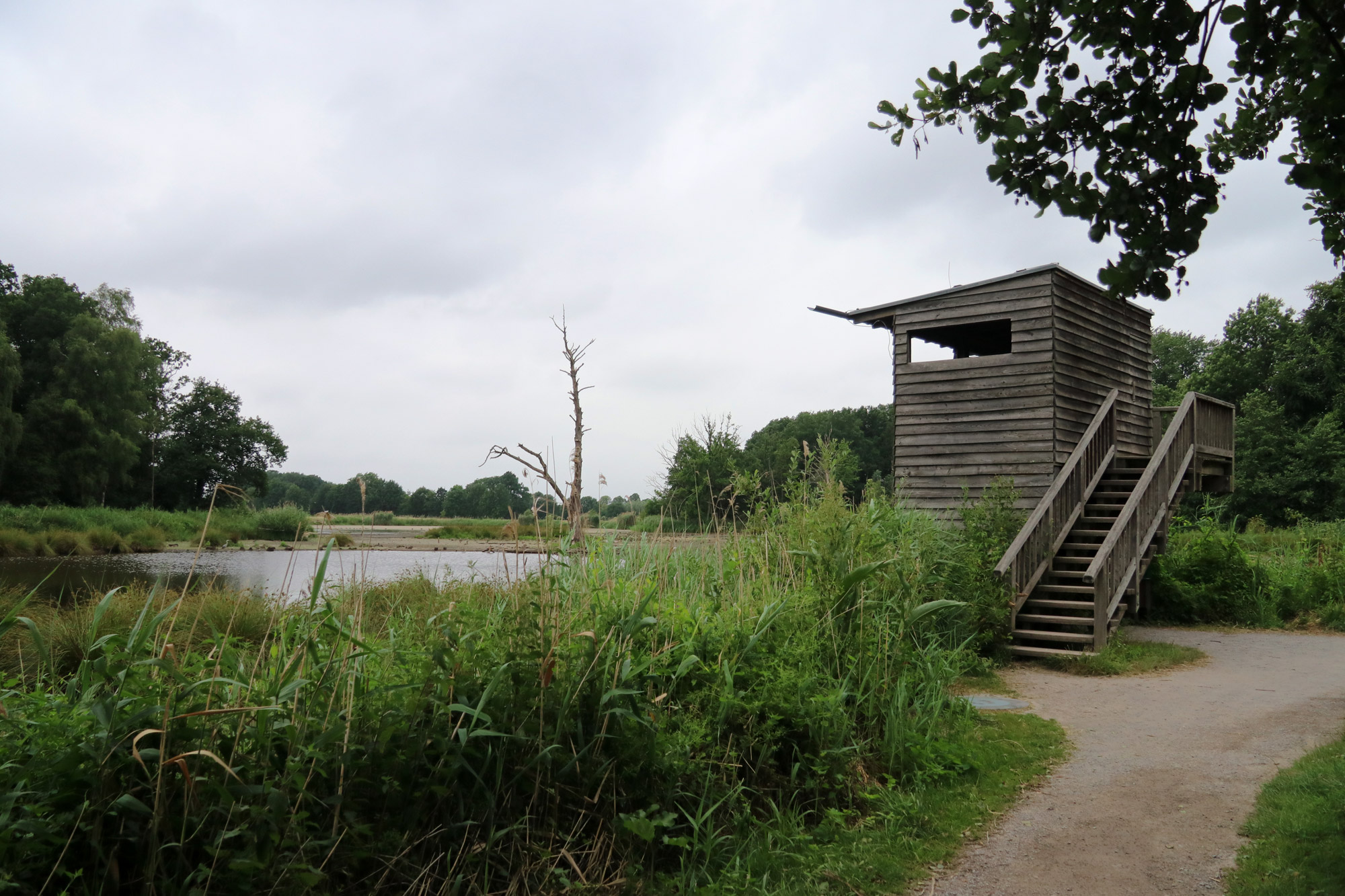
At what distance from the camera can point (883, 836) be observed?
4566 mm

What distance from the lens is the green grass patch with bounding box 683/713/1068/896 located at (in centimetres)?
403

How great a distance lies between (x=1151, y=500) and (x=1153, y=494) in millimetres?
143

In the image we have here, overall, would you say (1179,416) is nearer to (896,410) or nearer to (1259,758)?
(896,410)

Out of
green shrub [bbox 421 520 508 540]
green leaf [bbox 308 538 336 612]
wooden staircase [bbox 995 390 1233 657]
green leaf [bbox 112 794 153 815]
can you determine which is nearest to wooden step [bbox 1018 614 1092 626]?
wooden staircase [bbox 995 390 1233 657]

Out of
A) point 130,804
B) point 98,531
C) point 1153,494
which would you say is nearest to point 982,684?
point 1153,494

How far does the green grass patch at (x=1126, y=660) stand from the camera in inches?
394

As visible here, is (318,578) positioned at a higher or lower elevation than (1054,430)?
lower

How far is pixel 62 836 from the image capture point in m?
2.66

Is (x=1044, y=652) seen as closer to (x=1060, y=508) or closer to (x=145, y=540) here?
(x=1060, y=508)

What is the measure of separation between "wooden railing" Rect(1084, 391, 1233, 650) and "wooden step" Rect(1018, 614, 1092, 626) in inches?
7.5

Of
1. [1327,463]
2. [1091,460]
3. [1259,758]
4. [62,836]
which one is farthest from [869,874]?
[1327,463]

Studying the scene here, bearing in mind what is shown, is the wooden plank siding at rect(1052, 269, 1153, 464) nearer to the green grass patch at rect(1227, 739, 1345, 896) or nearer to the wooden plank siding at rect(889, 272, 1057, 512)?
the wooden plank siding at rect(889, 272, 1057, 512)

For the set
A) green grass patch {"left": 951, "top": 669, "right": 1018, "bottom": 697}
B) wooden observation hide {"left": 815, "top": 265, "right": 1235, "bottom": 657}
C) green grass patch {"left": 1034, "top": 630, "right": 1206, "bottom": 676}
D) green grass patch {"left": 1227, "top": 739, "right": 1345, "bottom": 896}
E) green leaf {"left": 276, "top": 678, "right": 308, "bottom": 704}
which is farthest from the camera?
wooden observation hide {"left": 815, "top": 265, "right": 1235, "bottom": 657}

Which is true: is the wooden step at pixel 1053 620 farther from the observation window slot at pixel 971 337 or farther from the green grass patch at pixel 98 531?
the green grass patch at pixel 98 531
